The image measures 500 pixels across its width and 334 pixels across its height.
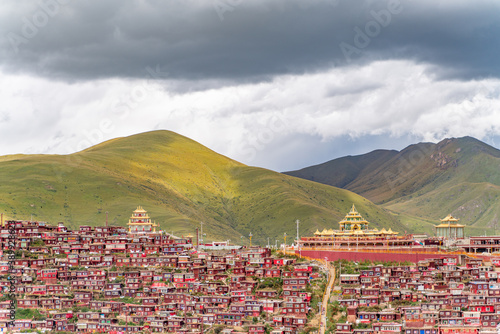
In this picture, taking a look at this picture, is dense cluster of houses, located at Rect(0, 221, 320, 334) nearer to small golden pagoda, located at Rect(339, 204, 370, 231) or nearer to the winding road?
the winding road

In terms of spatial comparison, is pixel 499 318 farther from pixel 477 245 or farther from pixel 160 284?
pixel 160 284

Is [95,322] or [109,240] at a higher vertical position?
[109,240]

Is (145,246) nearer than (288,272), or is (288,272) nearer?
(288,272)

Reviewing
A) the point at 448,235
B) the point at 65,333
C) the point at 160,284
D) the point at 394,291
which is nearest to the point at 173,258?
the point at 160,284

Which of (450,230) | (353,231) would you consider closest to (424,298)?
(353,231)

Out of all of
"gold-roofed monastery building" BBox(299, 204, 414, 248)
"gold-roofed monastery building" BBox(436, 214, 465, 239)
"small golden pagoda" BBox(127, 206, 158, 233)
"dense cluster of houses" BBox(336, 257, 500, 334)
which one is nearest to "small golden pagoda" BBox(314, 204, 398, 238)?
"gold-roofed monastery building" BBox(299, 204, 414, 248)

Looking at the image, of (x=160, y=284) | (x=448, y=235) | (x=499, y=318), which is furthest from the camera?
(x=448, y=235)

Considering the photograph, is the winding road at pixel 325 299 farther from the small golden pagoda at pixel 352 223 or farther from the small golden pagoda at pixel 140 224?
the small golden pagoda at pixel 140 224

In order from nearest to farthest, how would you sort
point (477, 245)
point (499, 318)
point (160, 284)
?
1. point (499, 318)
2. point (160, 284)
3. point (477, 245)

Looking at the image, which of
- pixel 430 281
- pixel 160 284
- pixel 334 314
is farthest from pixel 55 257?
pixel 430 281

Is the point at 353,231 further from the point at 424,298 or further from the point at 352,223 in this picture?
the point at 424,298

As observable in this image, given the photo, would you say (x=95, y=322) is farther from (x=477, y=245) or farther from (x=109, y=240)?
(x=477, y=245)
